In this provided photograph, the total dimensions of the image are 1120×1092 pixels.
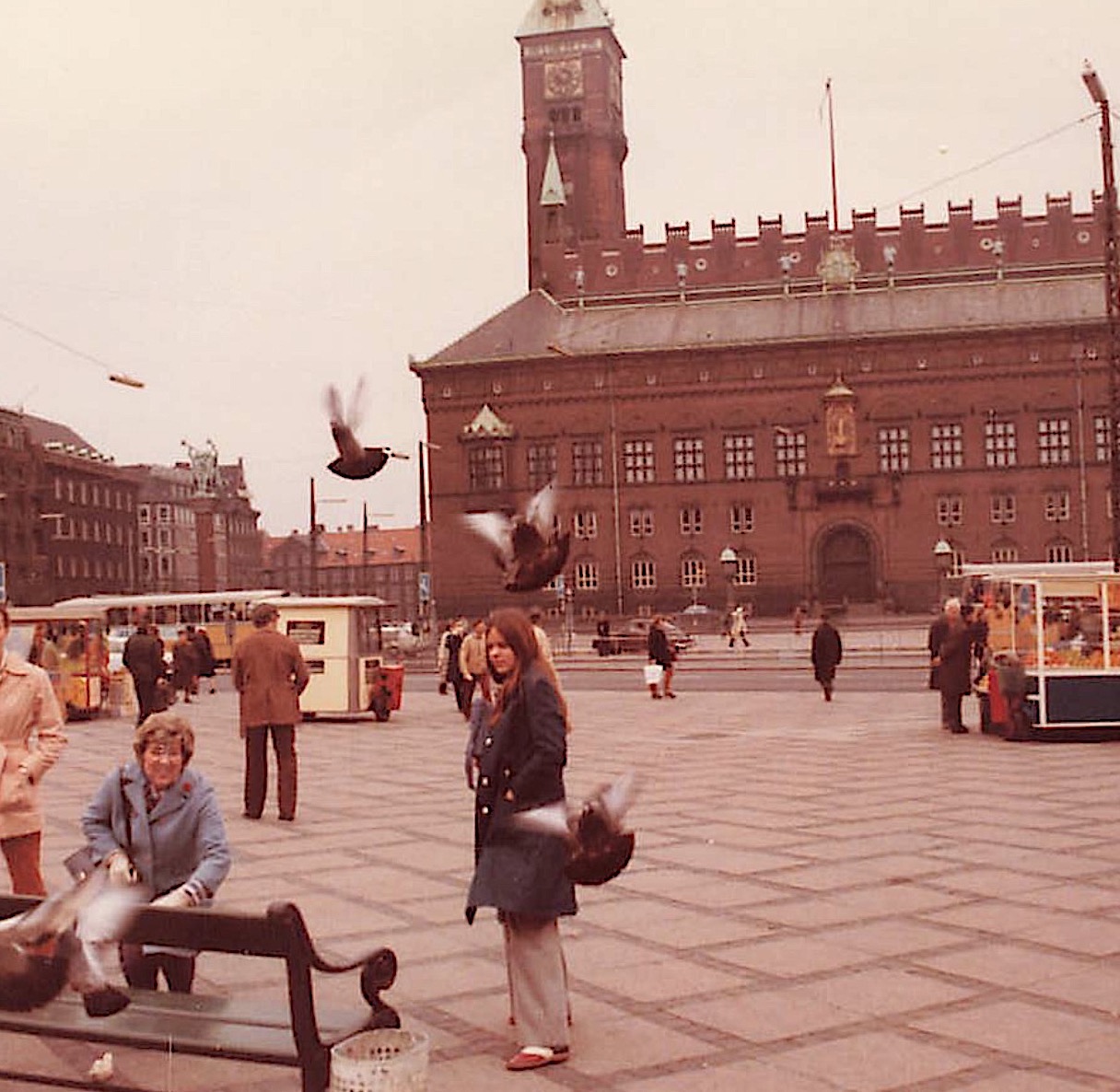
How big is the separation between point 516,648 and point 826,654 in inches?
803

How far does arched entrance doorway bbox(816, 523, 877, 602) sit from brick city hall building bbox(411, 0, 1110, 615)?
9cm

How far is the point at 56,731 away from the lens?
22.4 feet

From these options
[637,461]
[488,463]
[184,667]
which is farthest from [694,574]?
[184,667]

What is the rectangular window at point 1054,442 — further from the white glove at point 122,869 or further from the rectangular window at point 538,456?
the white glove at point 122,869

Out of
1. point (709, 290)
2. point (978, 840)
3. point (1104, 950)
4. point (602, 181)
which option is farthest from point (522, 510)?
point (602, 181)

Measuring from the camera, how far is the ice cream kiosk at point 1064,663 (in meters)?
17.9

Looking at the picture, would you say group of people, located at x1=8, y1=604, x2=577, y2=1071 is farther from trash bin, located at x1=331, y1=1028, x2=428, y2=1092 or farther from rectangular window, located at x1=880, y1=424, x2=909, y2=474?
rectangular window, located at x1=880, y1=424, x2=909, y2=474

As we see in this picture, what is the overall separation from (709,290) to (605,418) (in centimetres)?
957

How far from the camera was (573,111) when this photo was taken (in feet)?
290

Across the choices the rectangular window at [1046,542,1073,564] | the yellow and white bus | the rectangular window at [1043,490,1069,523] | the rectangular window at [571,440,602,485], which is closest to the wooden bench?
the yellow and white bus

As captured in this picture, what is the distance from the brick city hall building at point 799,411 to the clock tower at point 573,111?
31.2ft

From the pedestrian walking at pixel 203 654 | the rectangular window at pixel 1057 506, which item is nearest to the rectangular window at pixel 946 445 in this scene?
the rectangular window at pixel 1057 506

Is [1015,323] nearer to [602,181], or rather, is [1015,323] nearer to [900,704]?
[602,181]

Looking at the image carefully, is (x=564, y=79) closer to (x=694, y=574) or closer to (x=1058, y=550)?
(x=694, y=574)
